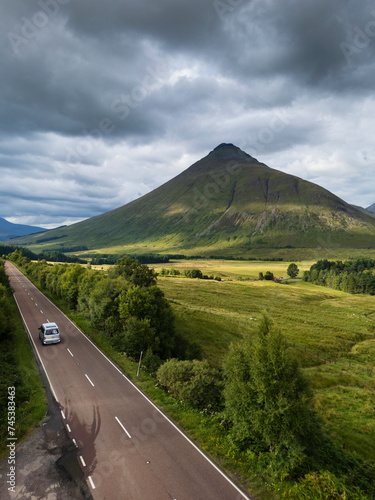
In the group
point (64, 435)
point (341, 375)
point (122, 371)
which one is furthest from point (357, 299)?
point (64, 435)

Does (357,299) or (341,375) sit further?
(357,299)

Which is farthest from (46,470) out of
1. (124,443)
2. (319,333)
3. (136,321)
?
(319,333)

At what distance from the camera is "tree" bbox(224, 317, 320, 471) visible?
47.5 feet

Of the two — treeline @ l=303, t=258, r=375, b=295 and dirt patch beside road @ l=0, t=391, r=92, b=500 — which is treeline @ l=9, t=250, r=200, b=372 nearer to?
dirt patch beside road @ l=0, t=391, r=92, b=500

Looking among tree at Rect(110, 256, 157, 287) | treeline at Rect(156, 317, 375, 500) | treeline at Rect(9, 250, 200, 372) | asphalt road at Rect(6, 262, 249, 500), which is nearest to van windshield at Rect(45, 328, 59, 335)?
asphalt road at Rect(6, 262, 249, 500)

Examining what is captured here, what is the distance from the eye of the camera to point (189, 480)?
13.8 meters

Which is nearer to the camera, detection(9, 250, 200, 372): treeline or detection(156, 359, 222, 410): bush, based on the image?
detection(156, 359, 222, 410): bush

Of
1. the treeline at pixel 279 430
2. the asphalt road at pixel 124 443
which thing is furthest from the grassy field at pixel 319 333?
the asphalt road at pixel 124 443

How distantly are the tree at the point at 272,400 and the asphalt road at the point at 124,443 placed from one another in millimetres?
3029

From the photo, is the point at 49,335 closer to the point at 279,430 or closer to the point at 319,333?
the point at 279,430

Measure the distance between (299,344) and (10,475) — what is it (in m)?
46.6

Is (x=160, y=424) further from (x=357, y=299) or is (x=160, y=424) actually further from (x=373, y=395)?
(x=357, y=299)

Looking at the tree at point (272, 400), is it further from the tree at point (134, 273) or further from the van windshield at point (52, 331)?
the tree at point (134, 273)

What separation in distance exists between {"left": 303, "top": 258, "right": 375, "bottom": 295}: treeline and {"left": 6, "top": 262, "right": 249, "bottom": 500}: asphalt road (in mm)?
139934
